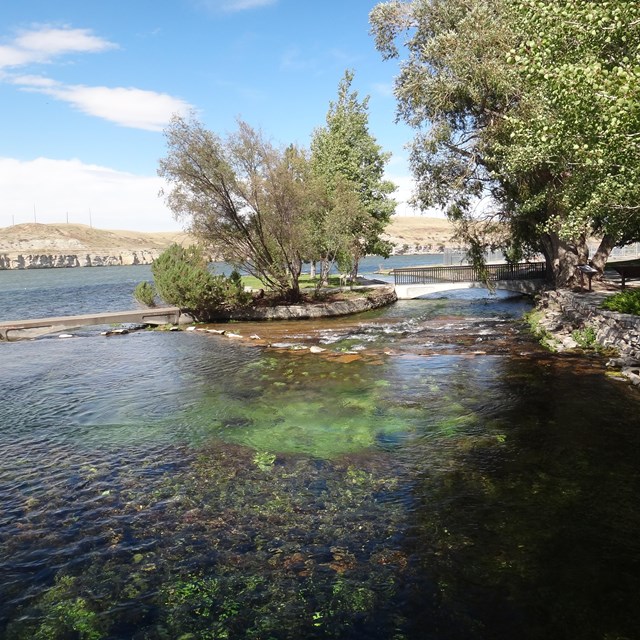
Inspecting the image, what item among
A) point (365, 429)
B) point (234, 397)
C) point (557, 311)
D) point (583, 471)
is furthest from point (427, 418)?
point (557, 311)

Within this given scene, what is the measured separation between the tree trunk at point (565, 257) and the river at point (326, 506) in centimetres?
1530

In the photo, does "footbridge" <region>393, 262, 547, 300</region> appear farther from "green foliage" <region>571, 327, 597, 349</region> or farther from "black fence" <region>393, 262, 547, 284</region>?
"green foliage" <region>571, 327, 597, 349</region>

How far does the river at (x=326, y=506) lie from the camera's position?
6363 millimetres

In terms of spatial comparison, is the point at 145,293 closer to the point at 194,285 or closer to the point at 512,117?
the point at 194,285

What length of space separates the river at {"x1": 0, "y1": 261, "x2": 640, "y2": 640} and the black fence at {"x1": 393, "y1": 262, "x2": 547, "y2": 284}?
30354mm

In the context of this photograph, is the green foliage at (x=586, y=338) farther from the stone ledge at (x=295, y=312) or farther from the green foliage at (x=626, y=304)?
the stone ledge at (x=295, y=312)

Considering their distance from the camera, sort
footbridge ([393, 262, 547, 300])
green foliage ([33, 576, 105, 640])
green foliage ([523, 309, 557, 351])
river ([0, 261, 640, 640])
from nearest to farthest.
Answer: green foliage ([33, 576, 105, 640])
river ([0, 261, 640, 640])
green foliage ([523, 309, 557, 351])
footbridge ([393, 262, 547, 300])

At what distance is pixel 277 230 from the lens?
112 ft

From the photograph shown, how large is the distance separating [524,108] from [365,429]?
1972 cm

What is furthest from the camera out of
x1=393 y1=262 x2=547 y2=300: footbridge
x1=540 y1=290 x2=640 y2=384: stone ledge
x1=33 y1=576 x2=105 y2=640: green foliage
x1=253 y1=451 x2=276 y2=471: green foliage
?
x1=393 y1=262 x2=547 y2=300: footbridge

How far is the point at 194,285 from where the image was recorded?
1296 inches

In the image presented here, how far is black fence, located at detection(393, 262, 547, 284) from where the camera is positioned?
155 ft

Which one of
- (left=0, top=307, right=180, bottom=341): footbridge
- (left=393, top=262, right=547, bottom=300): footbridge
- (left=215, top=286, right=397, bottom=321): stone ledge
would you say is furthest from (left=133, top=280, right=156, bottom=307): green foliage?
(left=393, top=262, right=547, bottom=300): footbridge

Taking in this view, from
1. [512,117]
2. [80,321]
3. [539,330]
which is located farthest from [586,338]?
[80,321]
